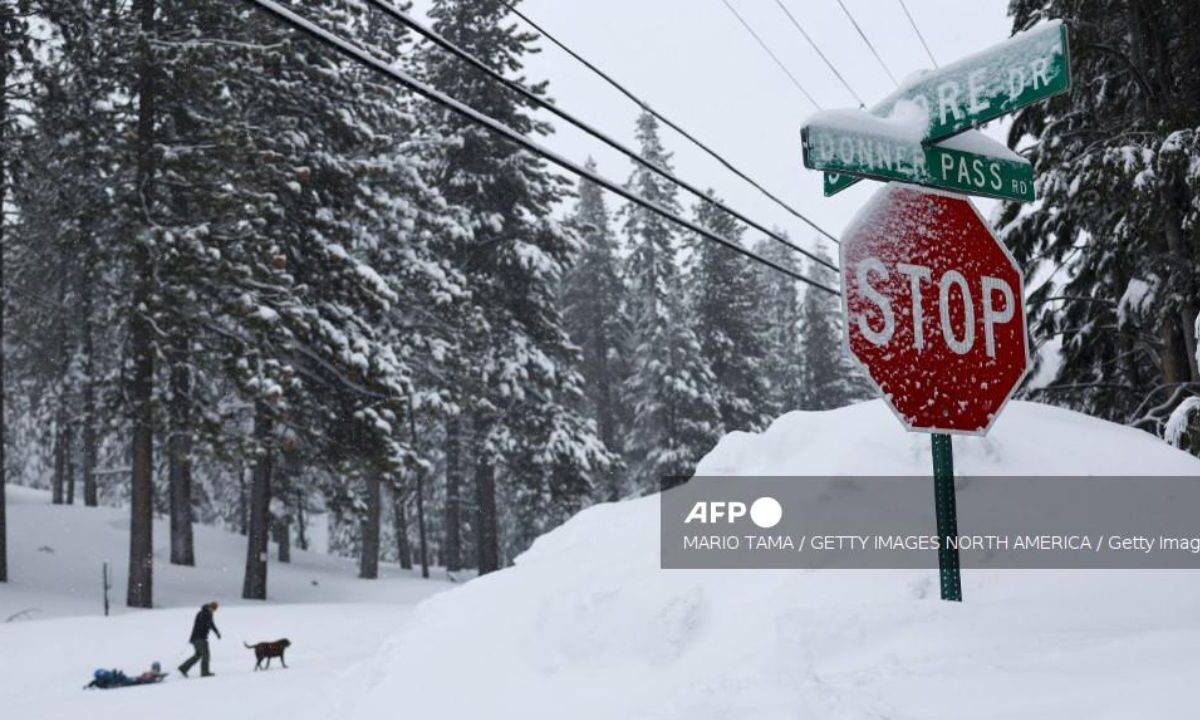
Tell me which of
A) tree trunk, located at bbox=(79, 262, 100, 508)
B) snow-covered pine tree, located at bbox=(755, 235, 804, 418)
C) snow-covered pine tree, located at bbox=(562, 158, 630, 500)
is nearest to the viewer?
tree trunk, located at bbox=(79, 262, 100, 508)

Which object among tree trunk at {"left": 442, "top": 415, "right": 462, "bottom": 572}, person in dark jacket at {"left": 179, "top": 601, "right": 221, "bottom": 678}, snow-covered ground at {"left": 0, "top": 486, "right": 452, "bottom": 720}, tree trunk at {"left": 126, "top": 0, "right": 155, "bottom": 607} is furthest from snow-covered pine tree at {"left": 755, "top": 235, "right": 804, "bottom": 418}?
person in dark jacket at {"left": 179, "top": 601, "right": 221, "bottom": 678}

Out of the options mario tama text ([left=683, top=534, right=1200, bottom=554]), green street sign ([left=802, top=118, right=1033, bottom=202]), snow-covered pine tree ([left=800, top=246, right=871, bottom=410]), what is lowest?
mario tama text ([left=683, top=534, right=1200, bottom=554])

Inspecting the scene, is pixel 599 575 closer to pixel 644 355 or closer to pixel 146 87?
pixel 146 87

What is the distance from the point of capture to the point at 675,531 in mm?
9086

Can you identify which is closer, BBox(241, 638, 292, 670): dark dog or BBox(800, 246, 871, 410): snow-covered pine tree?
BBox(241, 638, 292, 670): dark dog

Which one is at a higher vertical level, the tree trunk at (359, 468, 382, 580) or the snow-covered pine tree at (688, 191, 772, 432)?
the snow-covered pine tree at (688, 191, 772, 432)

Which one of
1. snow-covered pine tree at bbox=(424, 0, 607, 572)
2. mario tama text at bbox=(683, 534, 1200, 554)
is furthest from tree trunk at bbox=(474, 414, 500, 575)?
mario tama text at bbox=(683, 534, 1200, 554)

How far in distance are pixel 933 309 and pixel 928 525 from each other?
8.51 feet

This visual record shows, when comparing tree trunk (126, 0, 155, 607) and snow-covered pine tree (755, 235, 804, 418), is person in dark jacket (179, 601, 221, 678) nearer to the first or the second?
tree trunk (126, 0, 155, 607)

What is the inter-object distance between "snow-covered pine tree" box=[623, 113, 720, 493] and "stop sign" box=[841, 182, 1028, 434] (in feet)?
98.4

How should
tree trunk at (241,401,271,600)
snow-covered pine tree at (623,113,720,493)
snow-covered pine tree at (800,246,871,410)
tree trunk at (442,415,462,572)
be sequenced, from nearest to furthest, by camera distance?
tree trunk at (241,401,271,600) → tree trunk at (442,415,462,572) → snow-covered pine tree at (623,113,720,493) → snow-covered pine tree at (800,246,871,410)

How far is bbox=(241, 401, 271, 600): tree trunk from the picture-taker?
2236cm

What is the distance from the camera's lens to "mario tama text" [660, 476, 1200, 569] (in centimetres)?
720

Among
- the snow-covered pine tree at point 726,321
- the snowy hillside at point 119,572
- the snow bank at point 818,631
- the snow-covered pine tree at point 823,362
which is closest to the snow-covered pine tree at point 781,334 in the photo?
the snow-covered pine tree at point 823,362
